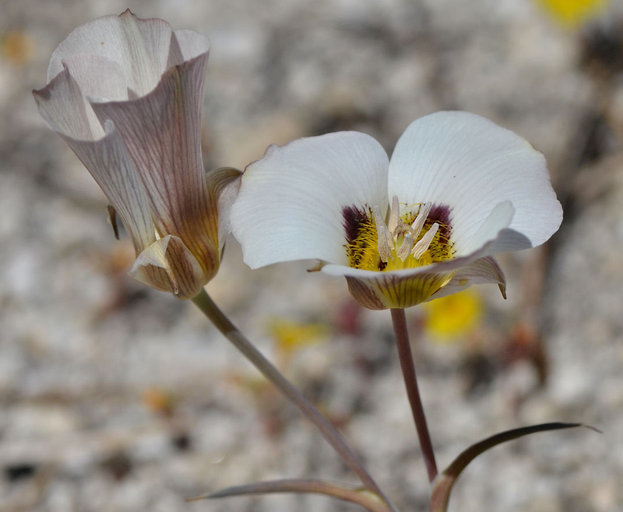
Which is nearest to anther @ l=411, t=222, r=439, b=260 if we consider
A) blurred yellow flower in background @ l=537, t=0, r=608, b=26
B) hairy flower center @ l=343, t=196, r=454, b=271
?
hairy flower center @ l=343, t=196, r=454, b=271

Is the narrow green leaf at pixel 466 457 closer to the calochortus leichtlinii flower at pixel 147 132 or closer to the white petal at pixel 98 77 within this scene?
the calochortus leichtlinii flower at pixel 147 132

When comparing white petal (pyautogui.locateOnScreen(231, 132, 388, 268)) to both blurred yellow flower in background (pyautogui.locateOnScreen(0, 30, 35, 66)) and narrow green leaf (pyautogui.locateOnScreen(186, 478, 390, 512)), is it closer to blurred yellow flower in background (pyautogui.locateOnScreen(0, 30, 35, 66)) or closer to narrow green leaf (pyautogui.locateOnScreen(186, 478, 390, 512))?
narrow green leaf (pyautogui.locateOnScreen(186, 478, 390, 512))

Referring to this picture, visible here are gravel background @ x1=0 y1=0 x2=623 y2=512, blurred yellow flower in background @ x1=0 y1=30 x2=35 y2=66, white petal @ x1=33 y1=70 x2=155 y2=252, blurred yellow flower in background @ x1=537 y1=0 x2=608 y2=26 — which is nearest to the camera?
white petal @ x1=33 y1=70 x2=155 y2=252

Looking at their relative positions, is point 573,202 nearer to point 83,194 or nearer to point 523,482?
point 523,482

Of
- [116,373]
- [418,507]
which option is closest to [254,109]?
[116,373]

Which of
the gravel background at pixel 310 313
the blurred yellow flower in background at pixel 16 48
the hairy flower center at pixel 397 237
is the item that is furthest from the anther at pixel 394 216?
the blurred yellow flower in background at pixel 16 48
